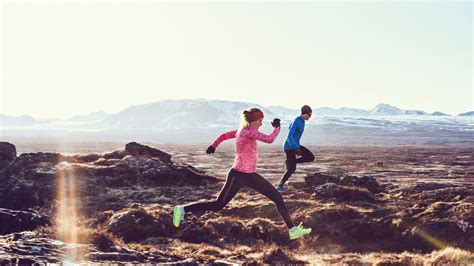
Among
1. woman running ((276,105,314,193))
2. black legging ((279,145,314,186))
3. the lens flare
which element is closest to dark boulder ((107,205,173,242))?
the lens flare

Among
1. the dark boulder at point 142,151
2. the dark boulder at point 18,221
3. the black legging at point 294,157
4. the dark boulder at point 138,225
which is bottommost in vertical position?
the dark boulder at point 138,225

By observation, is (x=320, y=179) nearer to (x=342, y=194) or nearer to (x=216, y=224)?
(x=342, y=194)

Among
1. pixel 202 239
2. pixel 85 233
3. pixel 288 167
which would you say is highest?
pixel 288 167

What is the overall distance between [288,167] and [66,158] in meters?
15.1

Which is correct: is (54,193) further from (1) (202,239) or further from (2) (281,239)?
(2) (281,239)

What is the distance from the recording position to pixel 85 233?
8258mm

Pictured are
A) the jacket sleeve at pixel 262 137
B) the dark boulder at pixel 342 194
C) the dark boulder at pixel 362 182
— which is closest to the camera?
the jacket sleeve at pixel 262 137

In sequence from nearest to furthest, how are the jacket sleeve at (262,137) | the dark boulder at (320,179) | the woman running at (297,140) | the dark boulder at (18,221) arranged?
the jacket sleeve at (262,137) < the dark boulder at (18,221) < the woman running at (297,140) < the dark boulder at (320,179)

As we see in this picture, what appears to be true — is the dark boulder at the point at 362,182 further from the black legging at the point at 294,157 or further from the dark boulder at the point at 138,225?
the dark boulder at the point at 138,225

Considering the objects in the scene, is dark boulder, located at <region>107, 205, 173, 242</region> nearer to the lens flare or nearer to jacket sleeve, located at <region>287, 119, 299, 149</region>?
the lens flare

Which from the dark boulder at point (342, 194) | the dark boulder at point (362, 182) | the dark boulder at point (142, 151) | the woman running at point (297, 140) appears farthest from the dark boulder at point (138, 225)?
the dark boulder at point (142, 151)

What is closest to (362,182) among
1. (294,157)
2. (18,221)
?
(294,157)

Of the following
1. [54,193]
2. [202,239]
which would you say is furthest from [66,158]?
[202,239]

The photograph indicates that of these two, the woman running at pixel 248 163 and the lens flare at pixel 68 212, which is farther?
the woman running at pixel 248 163
